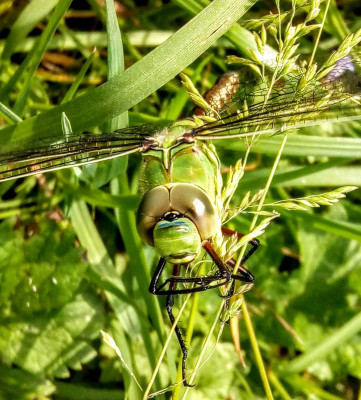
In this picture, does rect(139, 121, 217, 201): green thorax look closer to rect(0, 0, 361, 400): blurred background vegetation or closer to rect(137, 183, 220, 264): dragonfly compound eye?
rect(137, 183, 220, 264): dragonfly compound eye

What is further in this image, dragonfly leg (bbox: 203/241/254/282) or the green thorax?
the green thorax

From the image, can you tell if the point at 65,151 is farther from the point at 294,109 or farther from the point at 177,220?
the point at 294,109

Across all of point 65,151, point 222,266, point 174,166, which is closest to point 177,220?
point 222,266

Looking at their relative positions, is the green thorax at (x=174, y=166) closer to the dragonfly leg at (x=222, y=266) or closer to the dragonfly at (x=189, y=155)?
the dragonfly at (x=189, y=155)

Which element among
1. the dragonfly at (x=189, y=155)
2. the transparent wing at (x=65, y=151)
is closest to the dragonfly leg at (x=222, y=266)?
the dragonfly at (x=189, y=155)

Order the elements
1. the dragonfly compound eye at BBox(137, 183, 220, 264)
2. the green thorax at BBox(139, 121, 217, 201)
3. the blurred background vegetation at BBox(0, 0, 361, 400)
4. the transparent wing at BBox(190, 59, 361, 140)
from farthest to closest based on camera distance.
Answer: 1. the blurred background vegetation at BBox(0, 0, 361, 400)
2. the green thorax at BBox(139, 121, 217, 201)
3. the transparent wing at BBox(190, 59, 361, 140)
4. the dragonfly compound eye at BBox(137, 183, 220, 264)

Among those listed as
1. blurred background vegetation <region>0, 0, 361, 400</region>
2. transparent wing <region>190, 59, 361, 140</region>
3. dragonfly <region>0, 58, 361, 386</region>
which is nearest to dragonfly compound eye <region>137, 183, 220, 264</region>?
dragonfly <region>0, 58, 361, 386</region>
